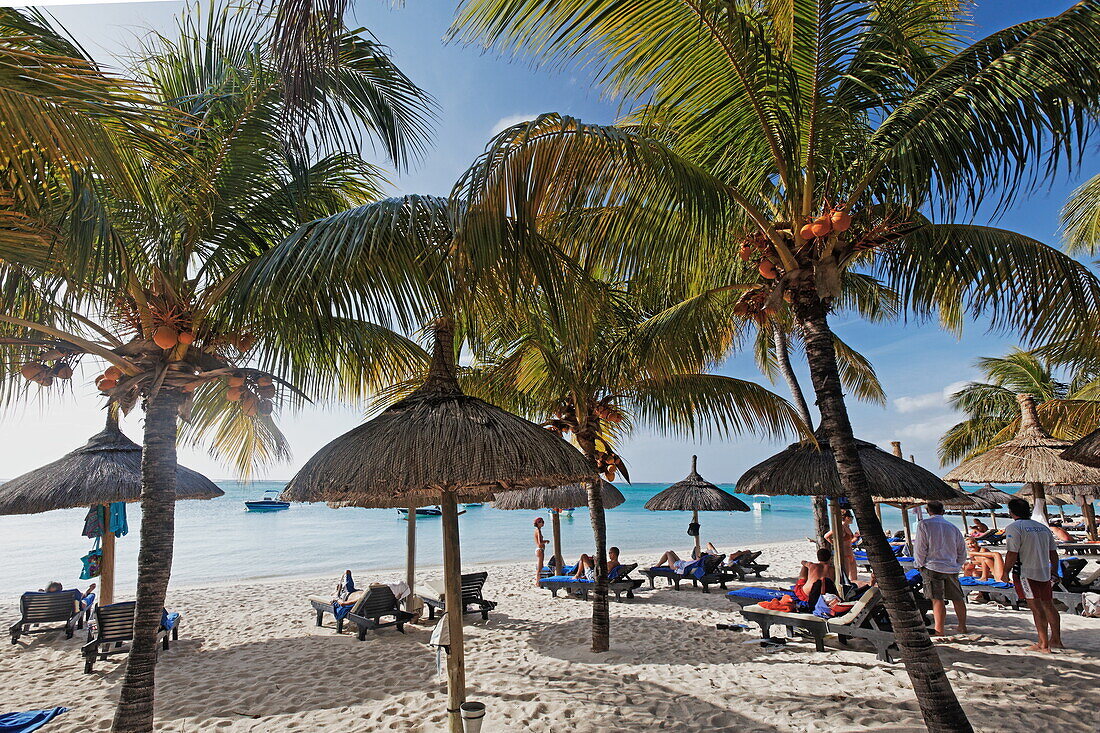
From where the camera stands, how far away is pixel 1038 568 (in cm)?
578

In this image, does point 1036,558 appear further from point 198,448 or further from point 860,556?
point 860,556

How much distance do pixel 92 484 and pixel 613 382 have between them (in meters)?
6.55

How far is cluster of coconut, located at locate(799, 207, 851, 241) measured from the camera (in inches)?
159

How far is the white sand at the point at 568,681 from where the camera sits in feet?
15.0

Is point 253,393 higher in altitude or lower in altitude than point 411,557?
higher

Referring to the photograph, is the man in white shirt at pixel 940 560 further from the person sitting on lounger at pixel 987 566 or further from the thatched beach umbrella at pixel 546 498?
the thatched beach umbrella at pixel 546 498

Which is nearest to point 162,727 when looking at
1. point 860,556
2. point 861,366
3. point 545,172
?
point 545,172

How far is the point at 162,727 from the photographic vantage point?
185 inches

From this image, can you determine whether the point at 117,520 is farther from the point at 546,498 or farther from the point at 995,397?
the point at 995,397

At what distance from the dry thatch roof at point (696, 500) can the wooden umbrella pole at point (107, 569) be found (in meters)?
→ 8.84

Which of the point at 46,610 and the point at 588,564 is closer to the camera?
the point at 46,610

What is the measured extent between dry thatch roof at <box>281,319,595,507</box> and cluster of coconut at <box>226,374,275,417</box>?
3.34ft

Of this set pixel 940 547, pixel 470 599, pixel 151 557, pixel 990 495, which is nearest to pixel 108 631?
pixel 151 557

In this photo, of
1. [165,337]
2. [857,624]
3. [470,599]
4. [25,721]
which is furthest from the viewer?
[470,599]
